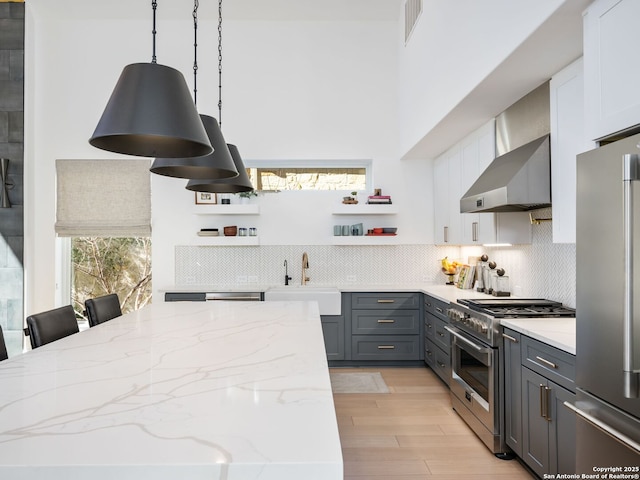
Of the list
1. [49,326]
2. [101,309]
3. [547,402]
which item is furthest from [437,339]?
[49,326]

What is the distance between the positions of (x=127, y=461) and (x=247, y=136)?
4836mm

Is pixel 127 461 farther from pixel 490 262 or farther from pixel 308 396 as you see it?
pixel 490 262

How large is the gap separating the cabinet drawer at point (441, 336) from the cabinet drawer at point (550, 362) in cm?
140

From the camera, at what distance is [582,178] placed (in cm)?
181

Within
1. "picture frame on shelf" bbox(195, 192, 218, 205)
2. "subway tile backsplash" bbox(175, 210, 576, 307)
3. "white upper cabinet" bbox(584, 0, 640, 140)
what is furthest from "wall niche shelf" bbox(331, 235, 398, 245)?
"white upper cabinet" bbox(584, 0, 640, 140)

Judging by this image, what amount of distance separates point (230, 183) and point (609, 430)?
2.29 m

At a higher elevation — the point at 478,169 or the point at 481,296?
the point at 478,169

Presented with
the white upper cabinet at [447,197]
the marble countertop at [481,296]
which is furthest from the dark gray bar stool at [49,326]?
the white upper cabinet at [447,197]

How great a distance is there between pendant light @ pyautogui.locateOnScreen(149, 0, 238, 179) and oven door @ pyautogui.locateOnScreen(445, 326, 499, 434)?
194 centimetres

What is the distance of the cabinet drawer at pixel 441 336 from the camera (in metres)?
3.98

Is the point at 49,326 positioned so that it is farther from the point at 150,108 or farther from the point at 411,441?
the point at 411,441

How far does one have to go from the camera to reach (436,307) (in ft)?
14.2

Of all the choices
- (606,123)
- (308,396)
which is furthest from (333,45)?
(308,396)

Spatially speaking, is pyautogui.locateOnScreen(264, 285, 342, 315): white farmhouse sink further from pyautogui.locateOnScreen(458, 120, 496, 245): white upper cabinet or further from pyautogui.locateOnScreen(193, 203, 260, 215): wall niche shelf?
pyautogui.locateOnScreen(458, 120, 496, 245): white upper cabinet
